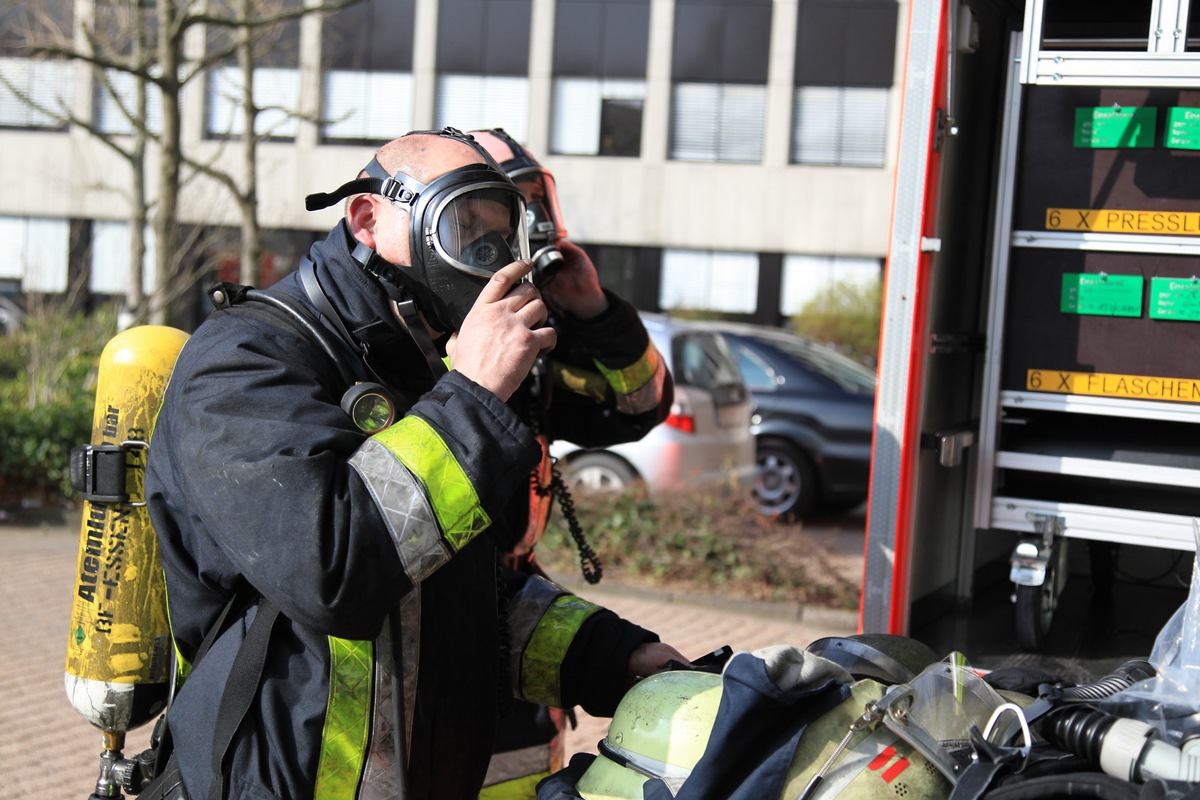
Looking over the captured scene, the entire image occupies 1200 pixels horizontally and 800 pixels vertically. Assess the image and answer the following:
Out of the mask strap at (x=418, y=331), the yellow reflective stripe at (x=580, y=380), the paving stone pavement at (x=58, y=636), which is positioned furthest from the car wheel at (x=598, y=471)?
the mask strap at (x=418, y=331)

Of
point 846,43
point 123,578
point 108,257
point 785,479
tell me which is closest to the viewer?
point 123,578

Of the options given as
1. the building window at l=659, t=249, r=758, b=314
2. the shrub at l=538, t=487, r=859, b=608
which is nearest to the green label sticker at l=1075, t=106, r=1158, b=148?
the shrub at l=538, t=487, r=859, b=608

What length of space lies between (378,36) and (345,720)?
25.7 meters

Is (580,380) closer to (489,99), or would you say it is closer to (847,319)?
(847,319)

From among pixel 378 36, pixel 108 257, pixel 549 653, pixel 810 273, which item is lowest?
pixel 549 653

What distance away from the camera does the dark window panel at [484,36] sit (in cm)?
2595

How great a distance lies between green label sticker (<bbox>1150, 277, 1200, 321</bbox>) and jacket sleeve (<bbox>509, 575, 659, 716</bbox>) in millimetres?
1603

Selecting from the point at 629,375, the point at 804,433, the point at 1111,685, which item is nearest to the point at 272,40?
the point at 804,433

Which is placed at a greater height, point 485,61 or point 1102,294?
point 485,61

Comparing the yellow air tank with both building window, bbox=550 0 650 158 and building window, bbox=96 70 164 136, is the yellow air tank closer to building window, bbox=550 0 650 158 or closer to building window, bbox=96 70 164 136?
building window, bbox=550 0 650 158

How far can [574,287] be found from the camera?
350 cm

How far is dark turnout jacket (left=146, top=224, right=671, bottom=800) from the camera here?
6.57 ft

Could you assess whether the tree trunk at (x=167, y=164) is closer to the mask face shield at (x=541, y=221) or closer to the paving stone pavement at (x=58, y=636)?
the paving stone pavement at (x=58, y=636)

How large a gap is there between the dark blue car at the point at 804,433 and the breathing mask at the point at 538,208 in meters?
6.87
